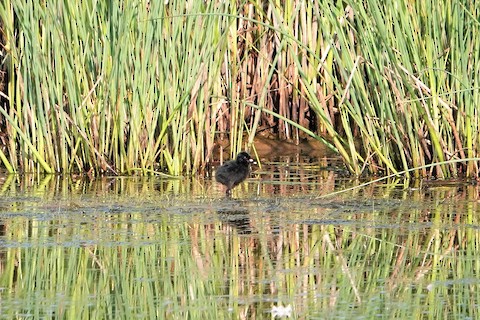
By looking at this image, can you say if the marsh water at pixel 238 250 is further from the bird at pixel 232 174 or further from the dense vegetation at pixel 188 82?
the dense vegetation at pixel 188 82

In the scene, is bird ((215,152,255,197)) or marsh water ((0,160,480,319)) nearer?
marsh water ((0,160,480,319))

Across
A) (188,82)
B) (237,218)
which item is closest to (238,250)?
(237,218)

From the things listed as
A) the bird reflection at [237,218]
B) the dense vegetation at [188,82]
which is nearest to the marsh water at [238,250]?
the bird reflection at [237,218]

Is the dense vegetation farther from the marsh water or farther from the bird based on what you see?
the bird

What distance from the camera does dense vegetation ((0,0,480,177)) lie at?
8.73m

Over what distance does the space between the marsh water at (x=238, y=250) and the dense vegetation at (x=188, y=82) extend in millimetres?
394

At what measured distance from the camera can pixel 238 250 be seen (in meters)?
6.52

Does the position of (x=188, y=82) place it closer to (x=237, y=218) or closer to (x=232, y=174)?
(x=232, y=174)

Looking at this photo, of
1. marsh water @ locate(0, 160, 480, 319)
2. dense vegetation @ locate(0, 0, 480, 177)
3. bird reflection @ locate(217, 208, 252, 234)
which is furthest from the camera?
dense vegetation @ locate(0, 0, 480, 177)

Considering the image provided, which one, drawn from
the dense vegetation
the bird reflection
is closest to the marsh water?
the bird reflection

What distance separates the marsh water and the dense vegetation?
0.39 metres

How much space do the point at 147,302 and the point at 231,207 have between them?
287 cm

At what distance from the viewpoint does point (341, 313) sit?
5.02 m

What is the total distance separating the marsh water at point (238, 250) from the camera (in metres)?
5.25
